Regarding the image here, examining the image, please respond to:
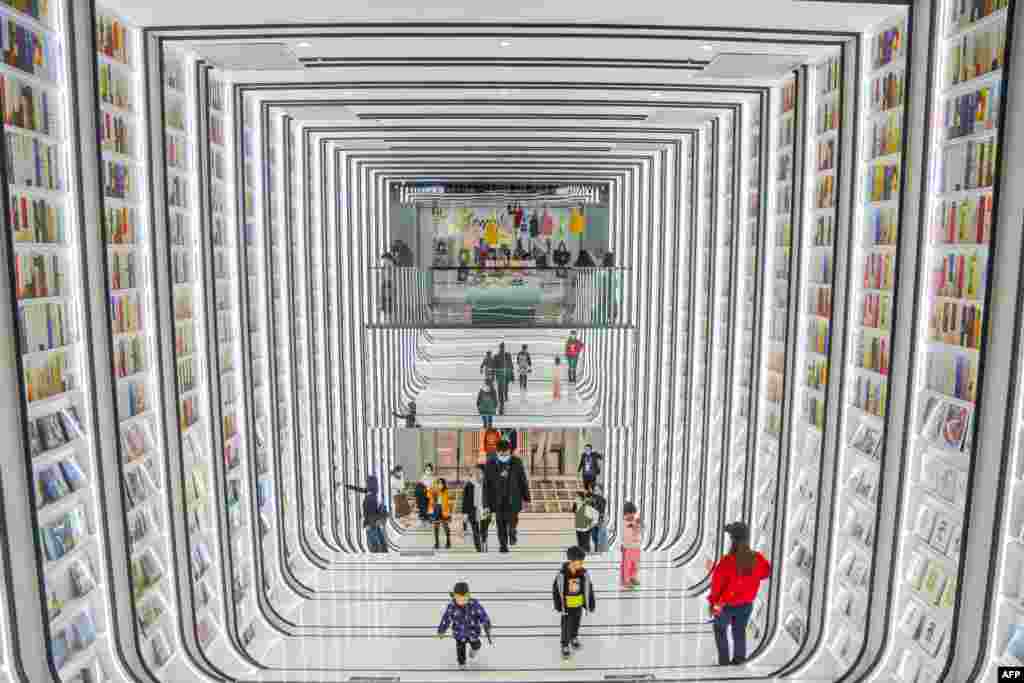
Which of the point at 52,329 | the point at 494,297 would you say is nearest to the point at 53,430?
the point at 52,329

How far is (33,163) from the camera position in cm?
406

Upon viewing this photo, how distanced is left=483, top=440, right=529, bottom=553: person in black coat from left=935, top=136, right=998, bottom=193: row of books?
543 cm

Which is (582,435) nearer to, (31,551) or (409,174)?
(409,174)

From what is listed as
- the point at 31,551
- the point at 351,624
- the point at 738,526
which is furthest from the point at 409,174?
the point at 31,551

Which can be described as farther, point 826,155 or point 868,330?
point 826,155

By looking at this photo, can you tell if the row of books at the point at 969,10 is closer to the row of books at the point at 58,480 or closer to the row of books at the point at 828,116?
the row of books at the point at 828,116

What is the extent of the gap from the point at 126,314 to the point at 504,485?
16.1ft

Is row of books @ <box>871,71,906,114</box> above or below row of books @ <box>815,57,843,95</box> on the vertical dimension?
below

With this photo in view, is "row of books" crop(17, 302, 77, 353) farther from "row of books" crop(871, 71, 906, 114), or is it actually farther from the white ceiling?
"row of books" crop(871, 71, 906, 114)

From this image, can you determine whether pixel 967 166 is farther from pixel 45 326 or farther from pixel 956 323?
pixel 45 326

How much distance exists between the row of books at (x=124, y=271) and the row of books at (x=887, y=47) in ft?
16.4

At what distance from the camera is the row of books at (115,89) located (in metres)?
4.70

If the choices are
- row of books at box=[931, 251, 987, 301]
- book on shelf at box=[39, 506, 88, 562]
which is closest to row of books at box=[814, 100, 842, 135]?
row of books at box=[931, 251, 987, 301]

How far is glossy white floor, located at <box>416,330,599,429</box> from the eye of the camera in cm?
1350
